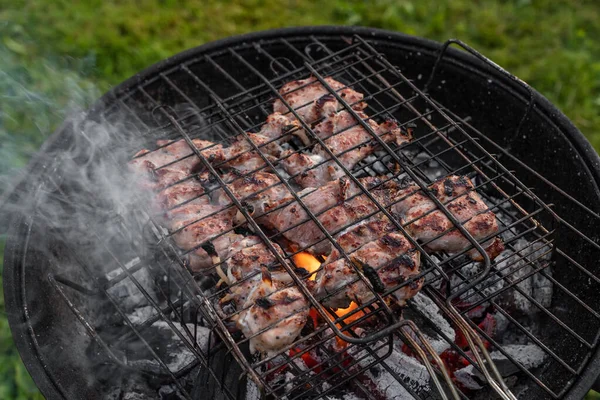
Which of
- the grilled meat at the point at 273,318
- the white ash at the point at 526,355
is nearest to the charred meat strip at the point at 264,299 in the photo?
the grilled meat at the point at 273,318

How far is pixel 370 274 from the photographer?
2.41 m

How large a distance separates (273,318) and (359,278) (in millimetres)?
384

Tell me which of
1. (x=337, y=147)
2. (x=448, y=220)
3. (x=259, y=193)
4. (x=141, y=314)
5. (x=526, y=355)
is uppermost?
(x=141, y=314)

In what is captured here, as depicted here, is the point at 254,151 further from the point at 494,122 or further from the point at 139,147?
the point at 494,122

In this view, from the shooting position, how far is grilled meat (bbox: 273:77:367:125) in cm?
321

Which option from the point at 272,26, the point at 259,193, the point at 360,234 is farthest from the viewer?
the point at 272,26

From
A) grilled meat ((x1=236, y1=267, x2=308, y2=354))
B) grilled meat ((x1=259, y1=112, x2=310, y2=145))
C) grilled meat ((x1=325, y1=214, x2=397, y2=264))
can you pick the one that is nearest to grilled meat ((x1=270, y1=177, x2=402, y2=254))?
grilled meat ((x1=325, y1=214, x2=397, y2=264))

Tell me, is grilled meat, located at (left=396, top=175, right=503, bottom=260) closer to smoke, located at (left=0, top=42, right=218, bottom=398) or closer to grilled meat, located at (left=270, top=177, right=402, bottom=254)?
grilled meat, located at (left=270, top=177, right=402, bottom=254)

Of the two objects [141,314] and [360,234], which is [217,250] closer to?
[360,234]

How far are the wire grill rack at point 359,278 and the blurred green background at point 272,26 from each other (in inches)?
78.3

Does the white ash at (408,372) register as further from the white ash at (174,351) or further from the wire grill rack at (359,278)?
the white ash at (174,351)

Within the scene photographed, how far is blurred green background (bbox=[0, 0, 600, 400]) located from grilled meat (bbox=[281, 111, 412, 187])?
284 centimetres

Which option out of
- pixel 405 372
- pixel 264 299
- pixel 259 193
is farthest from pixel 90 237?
pixel 405 372

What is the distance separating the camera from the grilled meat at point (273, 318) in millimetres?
2314
